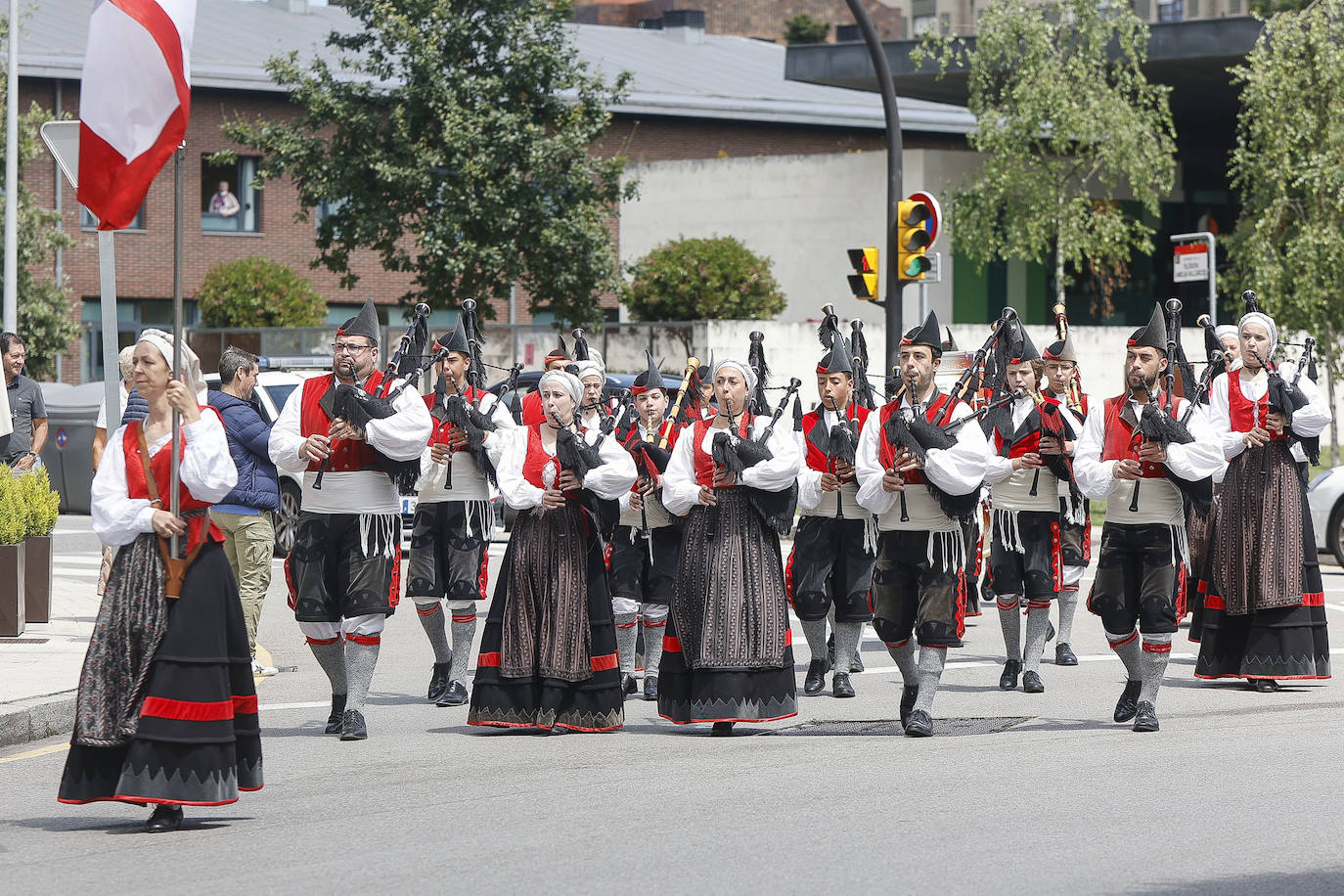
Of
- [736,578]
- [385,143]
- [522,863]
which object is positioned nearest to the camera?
[522,863]

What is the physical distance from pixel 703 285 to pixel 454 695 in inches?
833

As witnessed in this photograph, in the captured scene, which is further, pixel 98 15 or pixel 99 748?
pixel 98 15

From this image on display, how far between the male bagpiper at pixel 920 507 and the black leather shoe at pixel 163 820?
3610 millimetres

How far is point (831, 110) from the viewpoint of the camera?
46.8 m

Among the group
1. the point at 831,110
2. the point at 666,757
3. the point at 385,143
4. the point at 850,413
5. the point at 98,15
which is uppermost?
the point at 831,110

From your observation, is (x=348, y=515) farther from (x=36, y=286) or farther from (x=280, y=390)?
(x=36, y=286)

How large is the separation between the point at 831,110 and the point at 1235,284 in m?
18.2

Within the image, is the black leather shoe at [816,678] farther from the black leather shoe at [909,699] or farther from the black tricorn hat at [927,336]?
the black tricorn hat at [927,336]

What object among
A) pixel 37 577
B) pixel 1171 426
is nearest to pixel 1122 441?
pixel 1171 426

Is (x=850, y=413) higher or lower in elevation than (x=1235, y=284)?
lower

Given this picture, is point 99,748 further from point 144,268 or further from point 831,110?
point 831,110

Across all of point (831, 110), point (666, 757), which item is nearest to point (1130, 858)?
point (666, 757)

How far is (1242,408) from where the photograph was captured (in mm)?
10938

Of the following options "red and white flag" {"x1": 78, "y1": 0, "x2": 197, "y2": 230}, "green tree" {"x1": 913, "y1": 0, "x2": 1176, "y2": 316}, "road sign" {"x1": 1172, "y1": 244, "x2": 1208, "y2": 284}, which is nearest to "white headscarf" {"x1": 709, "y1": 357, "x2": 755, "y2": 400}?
"red and white flag" {"x1": 78, "y1": 0, "x2": 197, "y2": 230}
